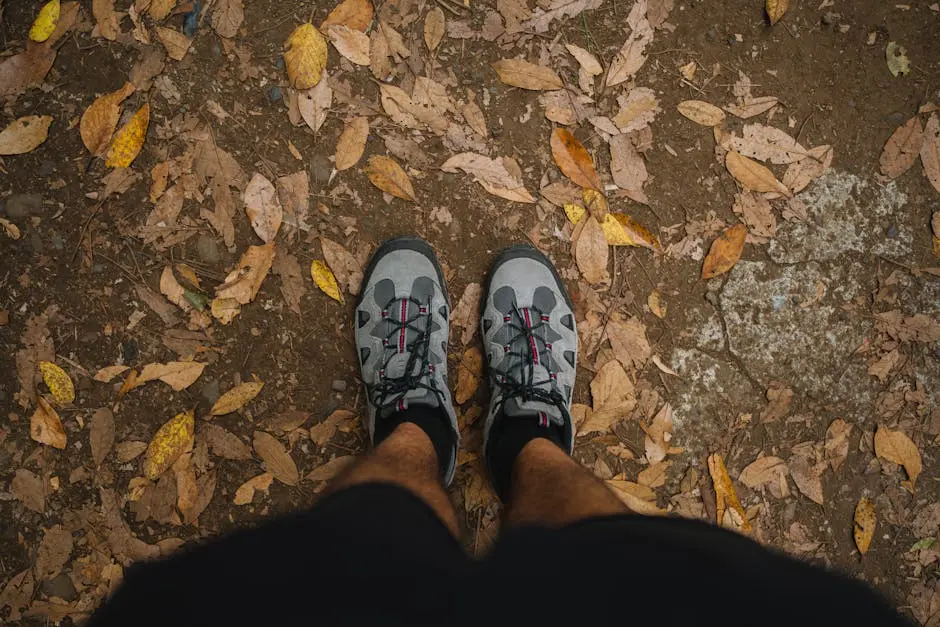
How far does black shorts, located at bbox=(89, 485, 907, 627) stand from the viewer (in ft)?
2.61

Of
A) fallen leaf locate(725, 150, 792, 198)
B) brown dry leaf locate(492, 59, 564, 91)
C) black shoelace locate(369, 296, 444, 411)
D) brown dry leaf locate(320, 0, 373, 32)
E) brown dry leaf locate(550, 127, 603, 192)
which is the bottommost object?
black shoelace locate(369, 296, 444, 411)

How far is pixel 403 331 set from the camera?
1.88 metres

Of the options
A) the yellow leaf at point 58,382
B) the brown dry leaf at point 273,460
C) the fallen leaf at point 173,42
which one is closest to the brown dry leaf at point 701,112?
the fallen leaf at point 173,42

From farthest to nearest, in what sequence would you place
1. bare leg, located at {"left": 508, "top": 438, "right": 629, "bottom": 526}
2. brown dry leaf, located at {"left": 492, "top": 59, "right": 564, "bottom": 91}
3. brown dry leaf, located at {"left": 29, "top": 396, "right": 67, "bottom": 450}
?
1. brown dry leaf, located at {"left": 492, "top": 59, "right": 564, "bottom": 91}
2. brown dry leaf, located at {"left": 29, "top": 396, "right": 67, "bottom": 450}
3. bare leg, located at {"left": 508, "top": 438, "right": 629, "bottom": 526}

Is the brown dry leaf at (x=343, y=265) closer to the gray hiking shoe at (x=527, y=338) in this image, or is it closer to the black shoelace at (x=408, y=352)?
the black shoelace at (x=408, y=352)

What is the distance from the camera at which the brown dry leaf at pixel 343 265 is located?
6.07ft

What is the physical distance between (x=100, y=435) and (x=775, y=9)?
2.66m

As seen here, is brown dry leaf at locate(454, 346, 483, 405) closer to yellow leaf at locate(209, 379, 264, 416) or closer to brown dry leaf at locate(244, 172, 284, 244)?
yellow leaf at locate(209, 379, 264, 416)

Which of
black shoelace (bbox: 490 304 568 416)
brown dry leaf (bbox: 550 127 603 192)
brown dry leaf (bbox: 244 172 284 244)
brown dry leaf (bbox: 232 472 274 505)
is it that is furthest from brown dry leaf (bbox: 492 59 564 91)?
brown dry leaf (bbox: 232 472 274 505)

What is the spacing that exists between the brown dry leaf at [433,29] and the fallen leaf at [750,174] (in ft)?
3.48

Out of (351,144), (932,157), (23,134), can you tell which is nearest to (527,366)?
(351,144)

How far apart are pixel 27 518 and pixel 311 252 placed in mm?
1227

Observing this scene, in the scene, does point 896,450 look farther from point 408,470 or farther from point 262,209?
point 262,209

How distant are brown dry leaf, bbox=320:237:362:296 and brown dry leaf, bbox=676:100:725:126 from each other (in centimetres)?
124
